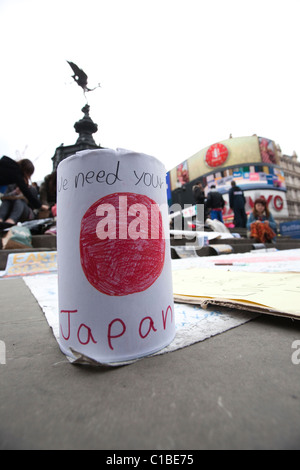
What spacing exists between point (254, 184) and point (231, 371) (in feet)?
65.1

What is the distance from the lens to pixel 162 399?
0.33 meters

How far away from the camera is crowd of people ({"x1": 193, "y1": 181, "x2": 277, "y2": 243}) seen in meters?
4.48

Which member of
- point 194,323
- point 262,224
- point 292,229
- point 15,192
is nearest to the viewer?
point 194,323

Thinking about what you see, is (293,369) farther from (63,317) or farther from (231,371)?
(63,317)

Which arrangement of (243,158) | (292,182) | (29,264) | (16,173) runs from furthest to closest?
(292,182) → (243,158) → (16,173) → (29,264)

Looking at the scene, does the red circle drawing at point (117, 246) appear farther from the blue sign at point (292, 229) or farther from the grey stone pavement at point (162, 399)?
the blue sign at point (292, 229)

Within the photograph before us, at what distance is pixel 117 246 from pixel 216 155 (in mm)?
21384

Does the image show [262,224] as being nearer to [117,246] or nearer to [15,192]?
[15,192]

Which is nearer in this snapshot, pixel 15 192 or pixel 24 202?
pixel 15 192

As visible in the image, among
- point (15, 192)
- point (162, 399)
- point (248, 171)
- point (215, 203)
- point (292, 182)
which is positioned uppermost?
point (292, 182)

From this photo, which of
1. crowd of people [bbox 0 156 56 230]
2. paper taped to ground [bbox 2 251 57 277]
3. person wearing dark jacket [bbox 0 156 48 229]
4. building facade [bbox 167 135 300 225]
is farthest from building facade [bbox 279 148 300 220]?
paper taped to ground [bbox 2 251 57 277]

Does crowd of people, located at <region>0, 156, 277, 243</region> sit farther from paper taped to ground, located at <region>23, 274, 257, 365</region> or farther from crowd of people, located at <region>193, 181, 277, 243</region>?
paper taped to ground, located at <region>23, 274, 257, 365</region>

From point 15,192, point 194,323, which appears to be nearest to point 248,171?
point 15,192
